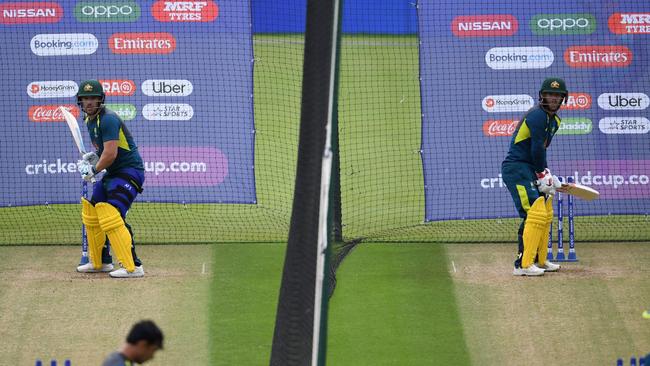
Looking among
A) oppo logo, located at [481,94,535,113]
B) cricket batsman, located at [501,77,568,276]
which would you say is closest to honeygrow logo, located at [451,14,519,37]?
oppo logo, located at [481,94,535,113]

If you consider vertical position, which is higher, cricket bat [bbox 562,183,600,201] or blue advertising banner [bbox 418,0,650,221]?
blue advertising banner [bbox 418,0,650,221]

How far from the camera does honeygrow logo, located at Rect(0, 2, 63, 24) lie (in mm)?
15531

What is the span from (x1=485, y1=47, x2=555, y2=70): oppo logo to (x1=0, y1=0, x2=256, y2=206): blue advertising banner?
2.95 metres

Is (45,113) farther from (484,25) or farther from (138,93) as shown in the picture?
(484,25)

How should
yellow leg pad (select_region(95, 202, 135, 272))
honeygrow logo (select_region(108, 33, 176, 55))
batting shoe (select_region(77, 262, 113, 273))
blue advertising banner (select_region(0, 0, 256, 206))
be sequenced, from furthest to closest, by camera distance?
honeygrow logo (select_region(108, 33, 176, 55)) < blue advertising banner (select_region(0, 0, 256, 206)) < batting shoe (select_region(77, 262, 113, 273)) < yellow leg pad (select_region(95, 202, 135, 272))

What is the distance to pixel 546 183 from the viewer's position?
13.5 metres

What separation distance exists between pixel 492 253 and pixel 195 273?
333 centimetres

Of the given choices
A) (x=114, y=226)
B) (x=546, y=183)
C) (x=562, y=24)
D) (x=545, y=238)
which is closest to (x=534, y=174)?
(x=546, y=183)

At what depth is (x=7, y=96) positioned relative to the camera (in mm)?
15578

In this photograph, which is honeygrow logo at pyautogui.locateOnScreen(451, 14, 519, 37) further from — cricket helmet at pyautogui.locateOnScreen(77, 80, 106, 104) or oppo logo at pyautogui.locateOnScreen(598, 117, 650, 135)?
cricket helmet at pyautogui.locateOnScreen(77, 80, 106, 104)

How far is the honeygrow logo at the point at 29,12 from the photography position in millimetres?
15531

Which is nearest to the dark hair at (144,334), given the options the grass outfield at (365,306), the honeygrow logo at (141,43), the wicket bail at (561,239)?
the grass outfield at (365,306)

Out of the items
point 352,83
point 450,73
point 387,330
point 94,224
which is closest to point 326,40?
point 387,330

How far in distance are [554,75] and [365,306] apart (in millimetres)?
4186
